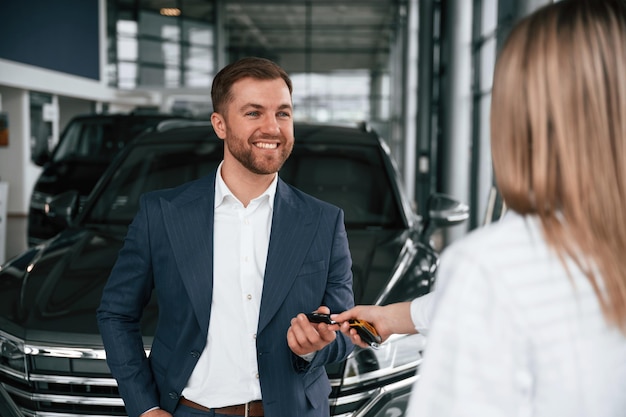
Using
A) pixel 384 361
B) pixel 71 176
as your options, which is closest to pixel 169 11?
pixel 71 176

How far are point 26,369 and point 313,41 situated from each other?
19.8 meters

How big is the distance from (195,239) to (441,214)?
6.51ft

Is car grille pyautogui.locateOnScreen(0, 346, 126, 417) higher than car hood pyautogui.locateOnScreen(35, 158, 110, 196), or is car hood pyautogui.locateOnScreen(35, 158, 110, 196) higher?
car hood pyautogui.locateOnScreen(35, 158, 110, 196)

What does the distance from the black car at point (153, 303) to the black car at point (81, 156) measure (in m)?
2.99

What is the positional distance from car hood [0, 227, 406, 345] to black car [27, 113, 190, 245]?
11.0 feet

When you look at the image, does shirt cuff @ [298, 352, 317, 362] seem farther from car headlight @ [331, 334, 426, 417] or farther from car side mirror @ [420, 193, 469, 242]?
car side mirror @ [420, 193, 469, 242]

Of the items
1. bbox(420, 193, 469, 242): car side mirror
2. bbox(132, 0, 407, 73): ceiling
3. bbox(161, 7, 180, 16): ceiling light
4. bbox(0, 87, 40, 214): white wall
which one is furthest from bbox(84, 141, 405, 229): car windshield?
bbox(161, 7, 180, 16): ceiling light

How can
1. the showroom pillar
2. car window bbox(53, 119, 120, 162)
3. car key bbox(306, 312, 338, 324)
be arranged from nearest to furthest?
car key bbox(306, 312, 338, 324)
car window bbox(53, 119, 120, 162)
the showroom pillar

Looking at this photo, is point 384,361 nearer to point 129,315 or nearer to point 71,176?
point 129,315

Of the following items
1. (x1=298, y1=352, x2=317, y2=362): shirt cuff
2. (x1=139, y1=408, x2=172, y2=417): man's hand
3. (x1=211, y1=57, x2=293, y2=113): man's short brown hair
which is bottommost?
(x1=139, y1=408, x2=172, y2=417): man's hand

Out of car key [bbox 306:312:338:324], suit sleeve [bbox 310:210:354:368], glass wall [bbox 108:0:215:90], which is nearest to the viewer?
car key [bbox 306:312:338:324]

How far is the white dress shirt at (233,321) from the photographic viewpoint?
1587 millimetres

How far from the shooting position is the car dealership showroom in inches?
88.0

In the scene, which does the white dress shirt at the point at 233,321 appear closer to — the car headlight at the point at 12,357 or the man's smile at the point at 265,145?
the man's smile at the point at 265,145
